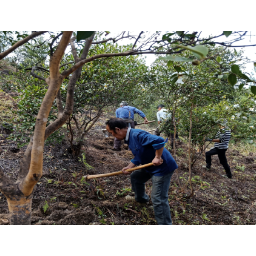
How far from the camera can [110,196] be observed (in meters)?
3.35

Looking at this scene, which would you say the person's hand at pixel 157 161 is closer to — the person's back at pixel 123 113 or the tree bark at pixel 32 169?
the tree bark at pixel 32 169

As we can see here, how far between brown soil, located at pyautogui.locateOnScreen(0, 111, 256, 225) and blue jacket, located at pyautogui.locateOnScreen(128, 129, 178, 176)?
0.86 meters

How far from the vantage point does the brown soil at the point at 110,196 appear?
263cm

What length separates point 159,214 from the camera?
239cm

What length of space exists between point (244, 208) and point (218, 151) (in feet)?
5.45

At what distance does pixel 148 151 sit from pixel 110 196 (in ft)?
4.38

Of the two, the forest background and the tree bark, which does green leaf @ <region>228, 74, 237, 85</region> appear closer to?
the forest background

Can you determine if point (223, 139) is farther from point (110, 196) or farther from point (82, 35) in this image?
point (82, 35)

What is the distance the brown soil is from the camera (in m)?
2.63

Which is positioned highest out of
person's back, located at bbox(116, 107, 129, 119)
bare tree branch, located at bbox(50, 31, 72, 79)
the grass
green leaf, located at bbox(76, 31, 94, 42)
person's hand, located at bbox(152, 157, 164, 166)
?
person's back, located at bbox(116, 107, 129, 119)

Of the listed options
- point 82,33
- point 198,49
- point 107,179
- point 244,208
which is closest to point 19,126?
point 107,179

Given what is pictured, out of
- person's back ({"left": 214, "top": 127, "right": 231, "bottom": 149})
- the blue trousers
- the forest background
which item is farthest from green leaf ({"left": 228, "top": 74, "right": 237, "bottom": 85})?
person's back ({"left": 214, "top": 127, "right": 231, "bottom": 149})

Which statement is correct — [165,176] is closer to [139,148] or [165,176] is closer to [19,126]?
[139,148]

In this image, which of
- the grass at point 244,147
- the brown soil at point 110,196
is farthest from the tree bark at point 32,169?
the grass at point 244,147
